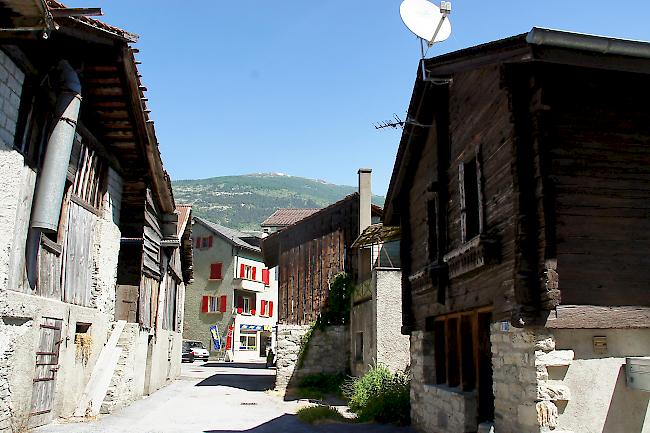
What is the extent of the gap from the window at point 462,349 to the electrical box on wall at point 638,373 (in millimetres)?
2339

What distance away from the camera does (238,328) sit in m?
45.4

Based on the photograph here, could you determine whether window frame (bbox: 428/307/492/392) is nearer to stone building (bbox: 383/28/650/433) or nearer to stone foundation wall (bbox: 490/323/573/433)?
stone building (bbox: 383/28/650/433)

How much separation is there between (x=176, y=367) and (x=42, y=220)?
1639cm

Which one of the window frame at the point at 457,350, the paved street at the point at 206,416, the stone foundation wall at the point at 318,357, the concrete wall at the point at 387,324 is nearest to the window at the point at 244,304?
the stone foundation wall at the point at 318,357

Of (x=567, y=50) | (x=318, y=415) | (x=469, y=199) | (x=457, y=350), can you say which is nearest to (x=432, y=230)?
(x=469, y=199)

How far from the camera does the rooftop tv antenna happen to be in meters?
9.55

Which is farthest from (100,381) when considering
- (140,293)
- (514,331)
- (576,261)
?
(576,261)

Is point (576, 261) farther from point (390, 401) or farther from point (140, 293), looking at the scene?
point (140, 293)

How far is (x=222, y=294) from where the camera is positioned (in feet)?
147

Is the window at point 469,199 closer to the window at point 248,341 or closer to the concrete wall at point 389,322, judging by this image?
the concrete wall at point 389,322

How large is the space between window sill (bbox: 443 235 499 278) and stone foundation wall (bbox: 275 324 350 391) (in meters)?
12.1

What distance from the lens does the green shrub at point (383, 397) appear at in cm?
1277

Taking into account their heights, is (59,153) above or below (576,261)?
above

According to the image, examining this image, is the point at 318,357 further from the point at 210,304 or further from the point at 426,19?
the point at 210,304
